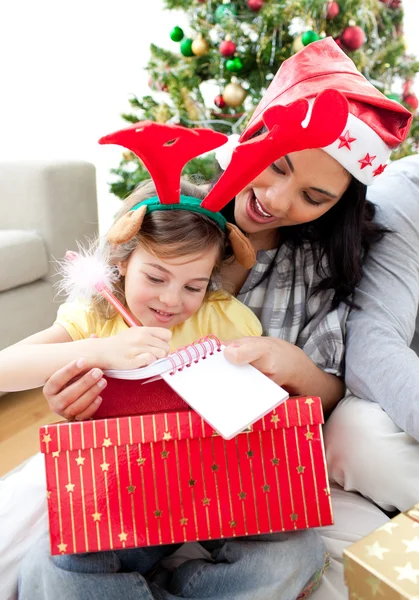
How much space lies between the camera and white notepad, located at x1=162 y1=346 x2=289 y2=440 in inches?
28.9

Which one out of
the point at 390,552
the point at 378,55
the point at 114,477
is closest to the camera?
the point at 390,552

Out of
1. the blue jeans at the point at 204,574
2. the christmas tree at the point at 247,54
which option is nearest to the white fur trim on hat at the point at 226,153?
the blue jeans at the point at 204,574

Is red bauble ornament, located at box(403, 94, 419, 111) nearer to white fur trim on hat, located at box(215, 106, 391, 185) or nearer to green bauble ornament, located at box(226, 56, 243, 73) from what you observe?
green bauble ornament, located at box(226, 56, 243, 73)

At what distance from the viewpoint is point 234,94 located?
2082 millimetres

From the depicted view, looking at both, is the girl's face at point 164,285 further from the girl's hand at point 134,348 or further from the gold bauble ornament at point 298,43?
the gold bauble ornament at point 298,43

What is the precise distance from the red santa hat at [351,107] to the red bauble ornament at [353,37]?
0.97 metres

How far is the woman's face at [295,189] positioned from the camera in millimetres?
983

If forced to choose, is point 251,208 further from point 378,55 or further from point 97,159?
point 97,159

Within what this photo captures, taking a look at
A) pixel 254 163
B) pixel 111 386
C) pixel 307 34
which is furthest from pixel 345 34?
pixel 111 386

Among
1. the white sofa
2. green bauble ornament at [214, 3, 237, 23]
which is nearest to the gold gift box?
the white sofa

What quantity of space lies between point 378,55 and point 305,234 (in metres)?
1.26

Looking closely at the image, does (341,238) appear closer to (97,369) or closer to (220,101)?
(97,369)

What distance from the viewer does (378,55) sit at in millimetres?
2113

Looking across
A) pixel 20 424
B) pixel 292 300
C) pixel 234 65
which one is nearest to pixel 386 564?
pixel 292 300
